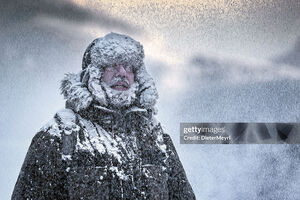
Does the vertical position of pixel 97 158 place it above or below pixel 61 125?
below

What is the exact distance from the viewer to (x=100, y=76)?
5.27 feet

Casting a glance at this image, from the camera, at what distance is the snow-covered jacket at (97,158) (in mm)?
1459

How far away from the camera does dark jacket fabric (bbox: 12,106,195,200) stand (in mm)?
1458

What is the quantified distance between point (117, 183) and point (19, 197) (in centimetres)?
35

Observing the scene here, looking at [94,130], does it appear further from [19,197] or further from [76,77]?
[19,197]

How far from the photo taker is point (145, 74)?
1677 millimetres

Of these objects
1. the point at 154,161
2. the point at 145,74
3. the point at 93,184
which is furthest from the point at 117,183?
the point at 145,74
